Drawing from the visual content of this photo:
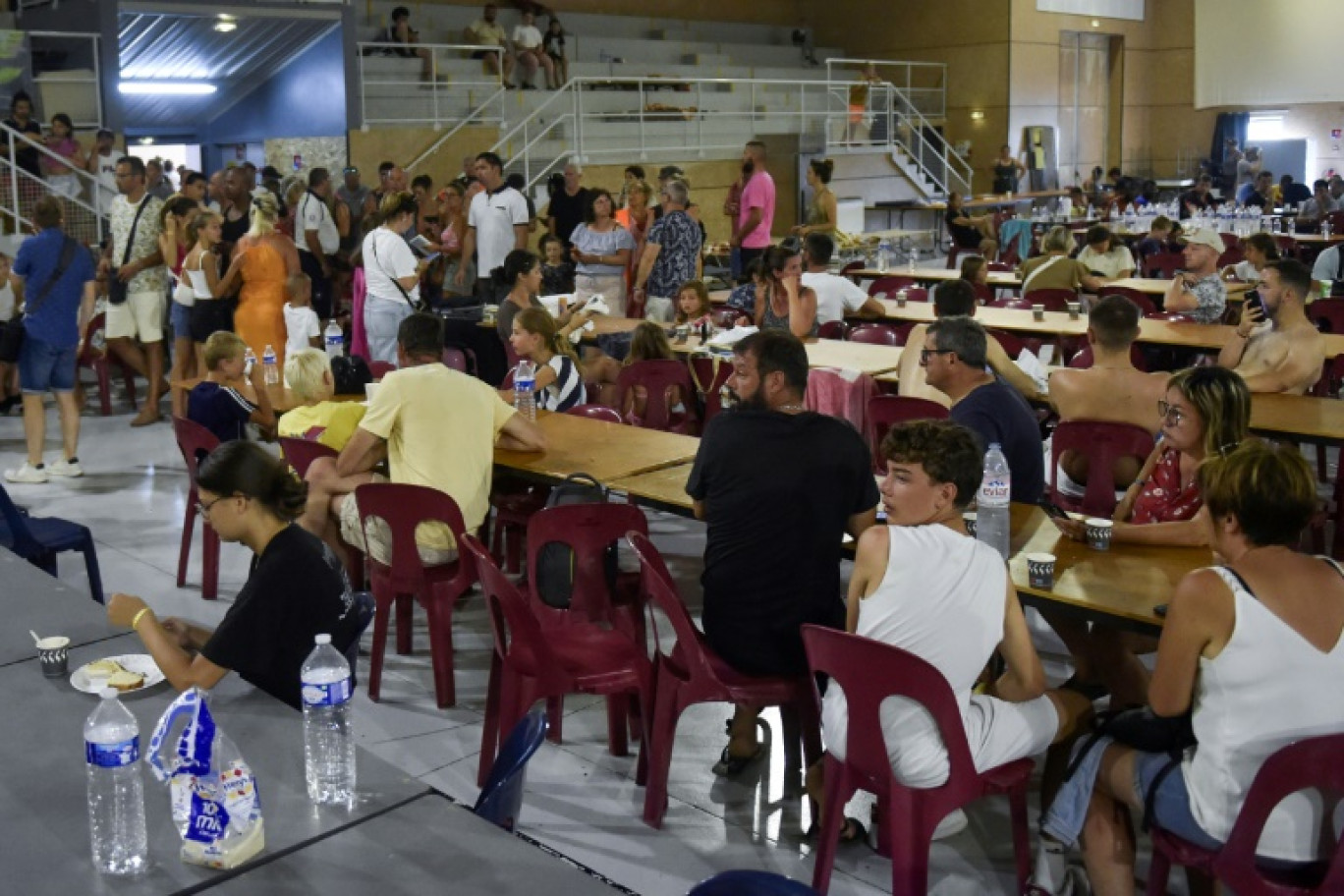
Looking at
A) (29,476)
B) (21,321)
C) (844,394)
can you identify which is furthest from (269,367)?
(844,394)

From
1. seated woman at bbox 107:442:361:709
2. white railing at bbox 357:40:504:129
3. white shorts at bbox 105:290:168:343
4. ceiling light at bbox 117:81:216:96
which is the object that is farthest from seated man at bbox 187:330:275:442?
ceiling light at bbox 117:81:216:96

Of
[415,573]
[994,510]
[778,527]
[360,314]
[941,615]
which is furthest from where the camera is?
[360,314]

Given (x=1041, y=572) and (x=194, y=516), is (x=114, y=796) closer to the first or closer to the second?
(x=1041, y=572)

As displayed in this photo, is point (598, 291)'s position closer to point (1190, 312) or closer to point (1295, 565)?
point (1190, 312)

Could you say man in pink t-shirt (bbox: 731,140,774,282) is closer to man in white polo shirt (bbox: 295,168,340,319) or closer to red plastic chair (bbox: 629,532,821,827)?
man in white polo shirt (bbox: 295,168,340,319)

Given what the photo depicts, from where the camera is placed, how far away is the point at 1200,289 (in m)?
8.14

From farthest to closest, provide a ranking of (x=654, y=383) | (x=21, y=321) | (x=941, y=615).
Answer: (x=21, y=321) → (x=654, y=383) → (x=941, y=615)

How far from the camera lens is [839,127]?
2020 cm

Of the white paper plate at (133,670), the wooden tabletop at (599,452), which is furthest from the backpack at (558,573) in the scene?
the white paper plate at (133,670)

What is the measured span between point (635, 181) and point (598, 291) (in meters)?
1.45

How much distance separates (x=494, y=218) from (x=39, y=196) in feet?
14.6

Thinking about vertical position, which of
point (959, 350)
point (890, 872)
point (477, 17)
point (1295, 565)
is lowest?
point (890, 872)

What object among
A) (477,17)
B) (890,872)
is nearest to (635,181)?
(890,872)

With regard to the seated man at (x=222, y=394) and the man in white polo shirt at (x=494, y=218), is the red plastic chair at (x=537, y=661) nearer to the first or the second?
the seated man at (x=222, y=394)
